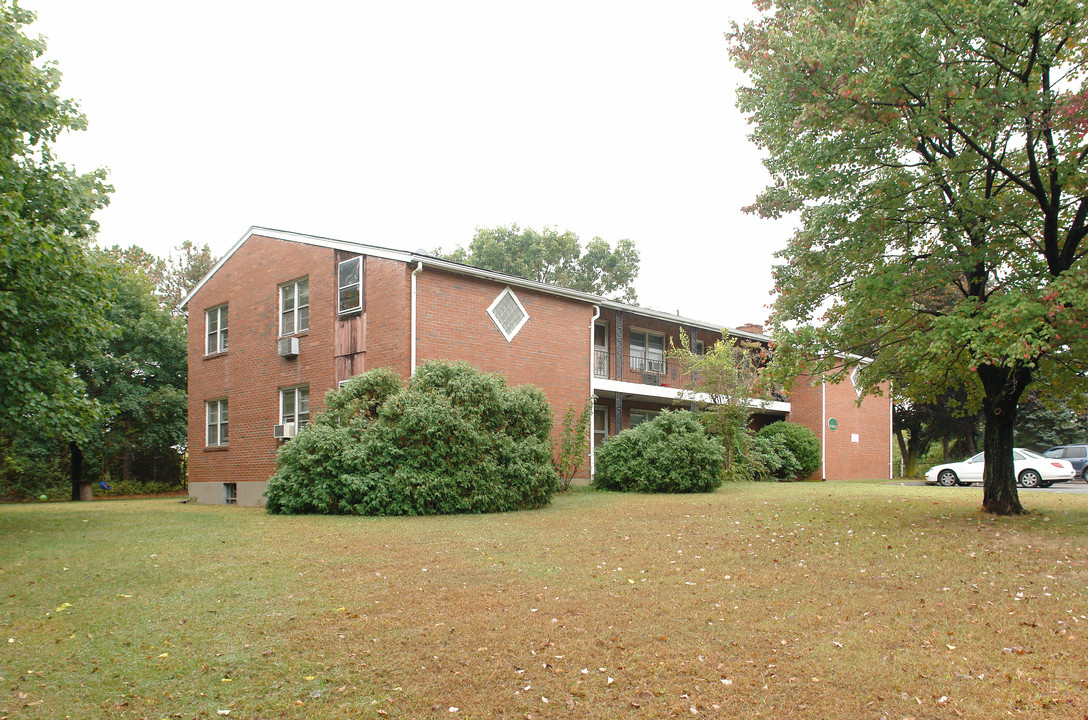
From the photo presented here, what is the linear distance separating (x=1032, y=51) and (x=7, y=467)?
33.3 meters

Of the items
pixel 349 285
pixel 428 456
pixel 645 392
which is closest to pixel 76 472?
pixel 349 285

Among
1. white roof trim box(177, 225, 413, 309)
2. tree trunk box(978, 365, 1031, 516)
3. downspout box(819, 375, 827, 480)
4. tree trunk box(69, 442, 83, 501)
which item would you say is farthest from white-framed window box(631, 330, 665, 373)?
tree trunk box(69, 442, 83, 501)

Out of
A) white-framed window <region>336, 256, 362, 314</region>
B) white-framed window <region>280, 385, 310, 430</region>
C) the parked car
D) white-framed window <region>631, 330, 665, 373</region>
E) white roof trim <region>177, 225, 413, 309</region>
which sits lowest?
the parked car

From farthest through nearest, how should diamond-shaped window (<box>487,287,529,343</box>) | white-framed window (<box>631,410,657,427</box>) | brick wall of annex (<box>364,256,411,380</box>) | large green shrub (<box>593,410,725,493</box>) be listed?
white-framed window (<box>631,410,657,427</box>) < diamond-shaped window (<box>487,287,529,343</box>) < large green shrub (<box>593,410,725,493</box>) < brick wall of annex (<box>364,256,411,380</box>)

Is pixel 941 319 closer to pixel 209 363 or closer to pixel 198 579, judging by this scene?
pixel 198 579

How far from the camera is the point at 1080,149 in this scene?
10430 mm

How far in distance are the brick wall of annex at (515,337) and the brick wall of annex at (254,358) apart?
303 centimetres

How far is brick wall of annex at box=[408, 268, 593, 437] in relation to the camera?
675 inches

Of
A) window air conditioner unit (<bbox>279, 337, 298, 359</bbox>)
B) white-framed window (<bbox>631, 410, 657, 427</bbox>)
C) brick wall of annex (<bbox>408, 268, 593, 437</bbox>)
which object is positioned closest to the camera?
brick wall of annex (<bbox>408, 268, 593, 437</bbox>)

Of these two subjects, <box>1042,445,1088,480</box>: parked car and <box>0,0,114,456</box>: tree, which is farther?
<box>1042,445,1088,480</box>: parked car

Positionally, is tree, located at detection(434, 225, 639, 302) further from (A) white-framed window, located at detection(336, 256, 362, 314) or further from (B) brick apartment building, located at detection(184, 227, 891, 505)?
(A) white-framed window, located at detection(336, 256, 362, 314)

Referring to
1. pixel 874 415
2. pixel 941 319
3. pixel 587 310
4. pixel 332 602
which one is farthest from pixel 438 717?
pixel 874 415

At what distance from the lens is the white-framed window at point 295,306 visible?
64.2 ft

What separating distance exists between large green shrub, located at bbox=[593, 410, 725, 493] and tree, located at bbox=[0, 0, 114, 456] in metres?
11.7
